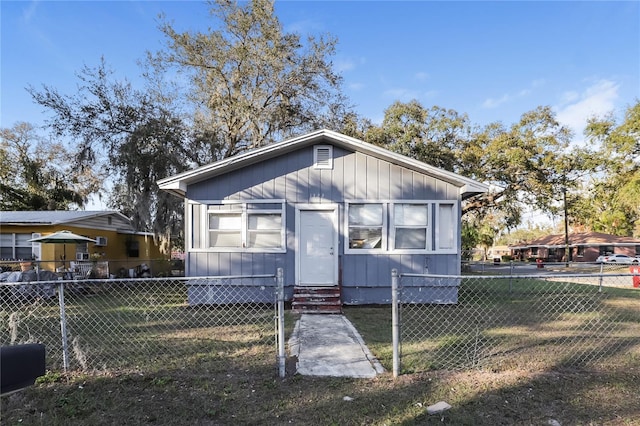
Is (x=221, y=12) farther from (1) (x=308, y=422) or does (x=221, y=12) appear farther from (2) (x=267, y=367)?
(1) (x=308, y=422)

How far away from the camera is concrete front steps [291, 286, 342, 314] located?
8.36 meters

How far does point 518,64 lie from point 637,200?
13048 millimetres

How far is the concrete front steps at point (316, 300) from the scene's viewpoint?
8358mm

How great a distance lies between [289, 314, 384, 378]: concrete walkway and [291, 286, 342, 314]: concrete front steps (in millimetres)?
1124

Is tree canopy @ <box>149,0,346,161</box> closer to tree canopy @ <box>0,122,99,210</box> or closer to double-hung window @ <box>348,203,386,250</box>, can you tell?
double-hung window @ <box>348,203,386,250</box>

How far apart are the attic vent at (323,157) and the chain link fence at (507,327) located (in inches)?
138

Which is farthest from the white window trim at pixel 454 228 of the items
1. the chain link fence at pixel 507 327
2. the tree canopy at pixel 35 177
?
the tree canopy at pixel 35 177

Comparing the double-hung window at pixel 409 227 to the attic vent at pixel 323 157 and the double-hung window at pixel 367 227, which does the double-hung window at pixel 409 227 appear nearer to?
the double-hung window at pixel 367 227

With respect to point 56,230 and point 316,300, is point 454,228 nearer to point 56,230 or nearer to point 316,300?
point 316,300

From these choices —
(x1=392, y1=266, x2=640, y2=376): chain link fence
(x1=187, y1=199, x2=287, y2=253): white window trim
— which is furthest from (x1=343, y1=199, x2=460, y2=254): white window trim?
(x1=187, y1=199, x2=287, y2=253): white window trim

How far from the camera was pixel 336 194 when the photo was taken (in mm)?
9398

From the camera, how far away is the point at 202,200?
30.9 ft

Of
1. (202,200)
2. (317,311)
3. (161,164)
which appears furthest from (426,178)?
(161,164)

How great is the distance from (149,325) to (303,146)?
5.29 metres
